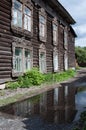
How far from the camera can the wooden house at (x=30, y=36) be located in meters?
15.3

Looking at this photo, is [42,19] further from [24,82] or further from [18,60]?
[24,82]

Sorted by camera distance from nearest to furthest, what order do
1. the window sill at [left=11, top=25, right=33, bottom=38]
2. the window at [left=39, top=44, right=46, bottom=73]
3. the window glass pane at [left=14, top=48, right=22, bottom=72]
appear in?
the window sill at [left=11, top=25, right=33, bottom=38], the window glass pane at [left=14, top=48, right=22, bottom=72], the window at [left=39, top=44, right=46, bottom=73]

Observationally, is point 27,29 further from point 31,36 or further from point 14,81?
point 14,81

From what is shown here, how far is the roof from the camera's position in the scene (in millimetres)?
24031

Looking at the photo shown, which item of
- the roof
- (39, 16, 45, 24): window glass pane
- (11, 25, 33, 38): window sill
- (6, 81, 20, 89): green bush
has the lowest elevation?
(6, 81, 20, 89): green bush

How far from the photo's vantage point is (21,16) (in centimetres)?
1739

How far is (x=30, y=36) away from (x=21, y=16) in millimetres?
1716

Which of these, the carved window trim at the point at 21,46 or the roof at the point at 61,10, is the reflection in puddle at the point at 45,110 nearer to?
the carved window trim at the point at 21,46

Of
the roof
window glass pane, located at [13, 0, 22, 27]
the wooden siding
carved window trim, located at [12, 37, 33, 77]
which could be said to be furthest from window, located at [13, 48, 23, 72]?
the roof

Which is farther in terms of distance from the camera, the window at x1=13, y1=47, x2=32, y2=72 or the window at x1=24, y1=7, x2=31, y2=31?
the window at x1=24, y1=7, x2=31, y2=31

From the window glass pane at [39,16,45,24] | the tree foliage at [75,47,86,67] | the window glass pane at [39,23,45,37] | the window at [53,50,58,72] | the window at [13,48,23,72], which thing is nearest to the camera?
the window at [13,48,23,72]

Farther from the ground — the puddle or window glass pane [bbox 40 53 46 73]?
window glass pane [bbox 40 53 46 73]

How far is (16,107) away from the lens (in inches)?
379

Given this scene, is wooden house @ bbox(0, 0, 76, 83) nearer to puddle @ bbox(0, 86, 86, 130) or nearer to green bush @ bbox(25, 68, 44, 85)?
green bush @ bbox(25, 68, 44, 85)
